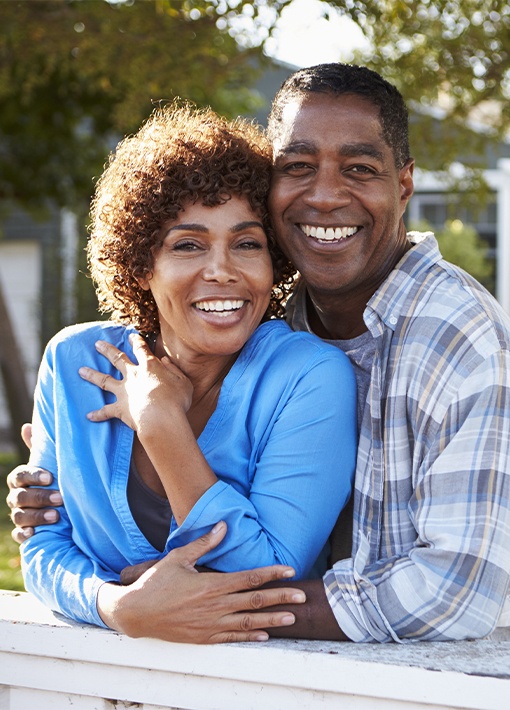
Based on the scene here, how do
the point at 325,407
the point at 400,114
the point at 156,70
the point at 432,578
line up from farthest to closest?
the point at 156,70
the point at 400,114
the point at 325,407
the point at 432,578

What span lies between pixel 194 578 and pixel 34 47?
579 cm

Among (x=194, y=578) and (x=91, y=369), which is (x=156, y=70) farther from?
(x=194, y=578)

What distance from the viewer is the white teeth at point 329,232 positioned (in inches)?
117

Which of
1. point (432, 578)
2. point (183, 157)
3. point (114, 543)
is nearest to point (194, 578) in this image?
point (114, 543)

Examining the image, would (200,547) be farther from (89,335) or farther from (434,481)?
(89,335)

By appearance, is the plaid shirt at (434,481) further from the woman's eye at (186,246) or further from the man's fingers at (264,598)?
the woman's eye at (186,246)

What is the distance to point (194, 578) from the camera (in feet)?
8.04

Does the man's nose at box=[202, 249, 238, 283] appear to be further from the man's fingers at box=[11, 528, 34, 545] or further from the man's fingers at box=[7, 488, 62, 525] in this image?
the man's fingers at box=[11, 528, 34, 545]

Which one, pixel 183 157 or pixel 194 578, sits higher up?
pixel 183 157

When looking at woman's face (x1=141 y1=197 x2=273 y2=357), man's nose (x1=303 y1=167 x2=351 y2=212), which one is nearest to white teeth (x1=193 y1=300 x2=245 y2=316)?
Answer: woman's face (x1=141 y1=197 x2=273 y2=357)

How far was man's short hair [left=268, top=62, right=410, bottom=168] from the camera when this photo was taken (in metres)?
2.93

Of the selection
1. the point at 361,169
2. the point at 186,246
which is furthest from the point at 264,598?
the point at 361,169

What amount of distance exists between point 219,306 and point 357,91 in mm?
757

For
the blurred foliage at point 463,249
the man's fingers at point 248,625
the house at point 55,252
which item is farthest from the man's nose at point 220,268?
the blurred foliage at point 463,249
